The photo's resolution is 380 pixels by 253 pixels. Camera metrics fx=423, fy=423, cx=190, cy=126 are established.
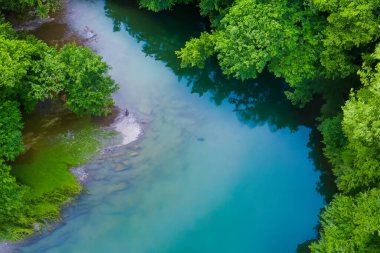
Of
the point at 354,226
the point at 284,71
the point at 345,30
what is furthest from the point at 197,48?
the point at 354,226

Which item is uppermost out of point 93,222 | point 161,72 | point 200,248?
point 161,72

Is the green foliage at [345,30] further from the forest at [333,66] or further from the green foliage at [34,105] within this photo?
the green foliage at [34,105]

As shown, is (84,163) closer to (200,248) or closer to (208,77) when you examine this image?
(200,248)

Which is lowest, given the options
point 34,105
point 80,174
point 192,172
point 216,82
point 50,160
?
point 50,160

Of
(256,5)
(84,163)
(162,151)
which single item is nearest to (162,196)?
(162,151)

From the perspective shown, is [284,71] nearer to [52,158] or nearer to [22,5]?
[52,158]

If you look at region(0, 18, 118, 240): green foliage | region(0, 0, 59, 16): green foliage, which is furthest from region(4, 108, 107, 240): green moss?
region(0, 0, 59, 16): green foliage
